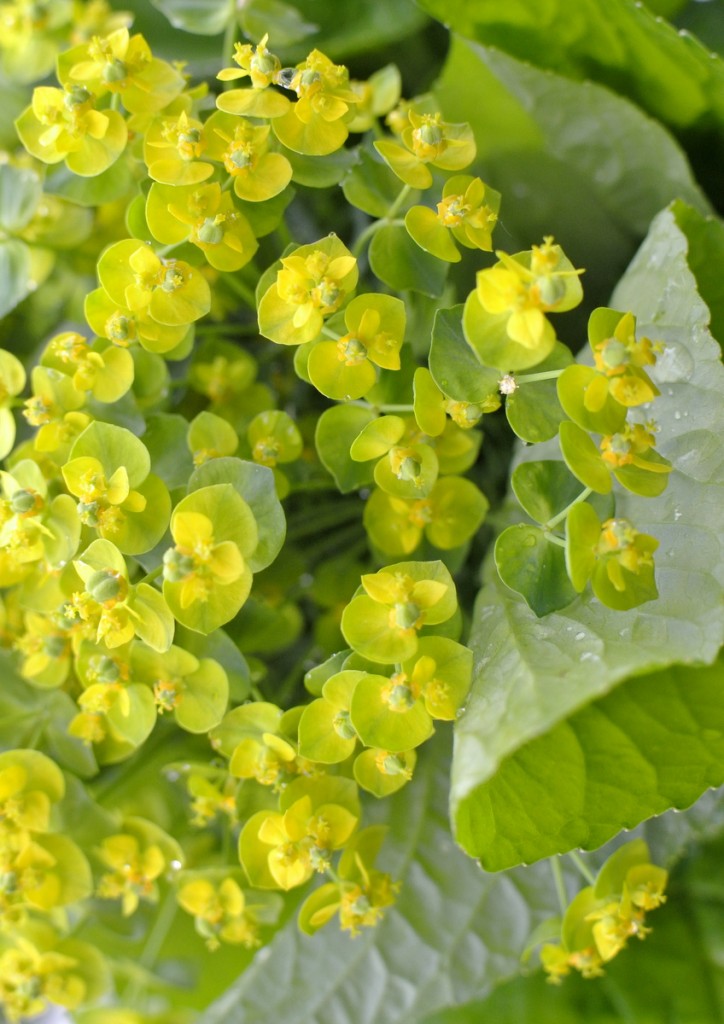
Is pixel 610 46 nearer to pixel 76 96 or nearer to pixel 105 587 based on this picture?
pixel 76 96

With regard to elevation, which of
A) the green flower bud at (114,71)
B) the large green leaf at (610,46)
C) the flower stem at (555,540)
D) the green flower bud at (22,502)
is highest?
the large green leaf at (610,46)

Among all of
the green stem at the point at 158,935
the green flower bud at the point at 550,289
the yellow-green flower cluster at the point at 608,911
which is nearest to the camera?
the green flower bud at the point at 550,289

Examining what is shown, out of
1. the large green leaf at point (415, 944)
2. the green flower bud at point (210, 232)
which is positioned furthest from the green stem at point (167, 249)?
the large green leaf at point (415, 944)

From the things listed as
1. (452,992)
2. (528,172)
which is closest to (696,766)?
(452,992)

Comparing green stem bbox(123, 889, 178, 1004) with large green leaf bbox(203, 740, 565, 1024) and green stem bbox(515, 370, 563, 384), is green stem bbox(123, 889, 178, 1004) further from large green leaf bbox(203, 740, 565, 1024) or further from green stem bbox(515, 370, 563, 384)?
green stem bbox(515, 370, 563, 384)

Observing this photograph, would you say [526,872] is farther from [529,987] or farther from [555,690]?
[555,690]

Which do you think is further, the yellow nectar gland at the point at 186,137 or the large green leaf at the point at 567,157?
the large green leaf at the point at 567,157

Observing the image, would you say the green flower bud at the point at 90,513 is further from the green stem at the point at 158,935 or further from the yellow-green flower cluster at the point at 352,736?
the green stem at the point at 158,935
